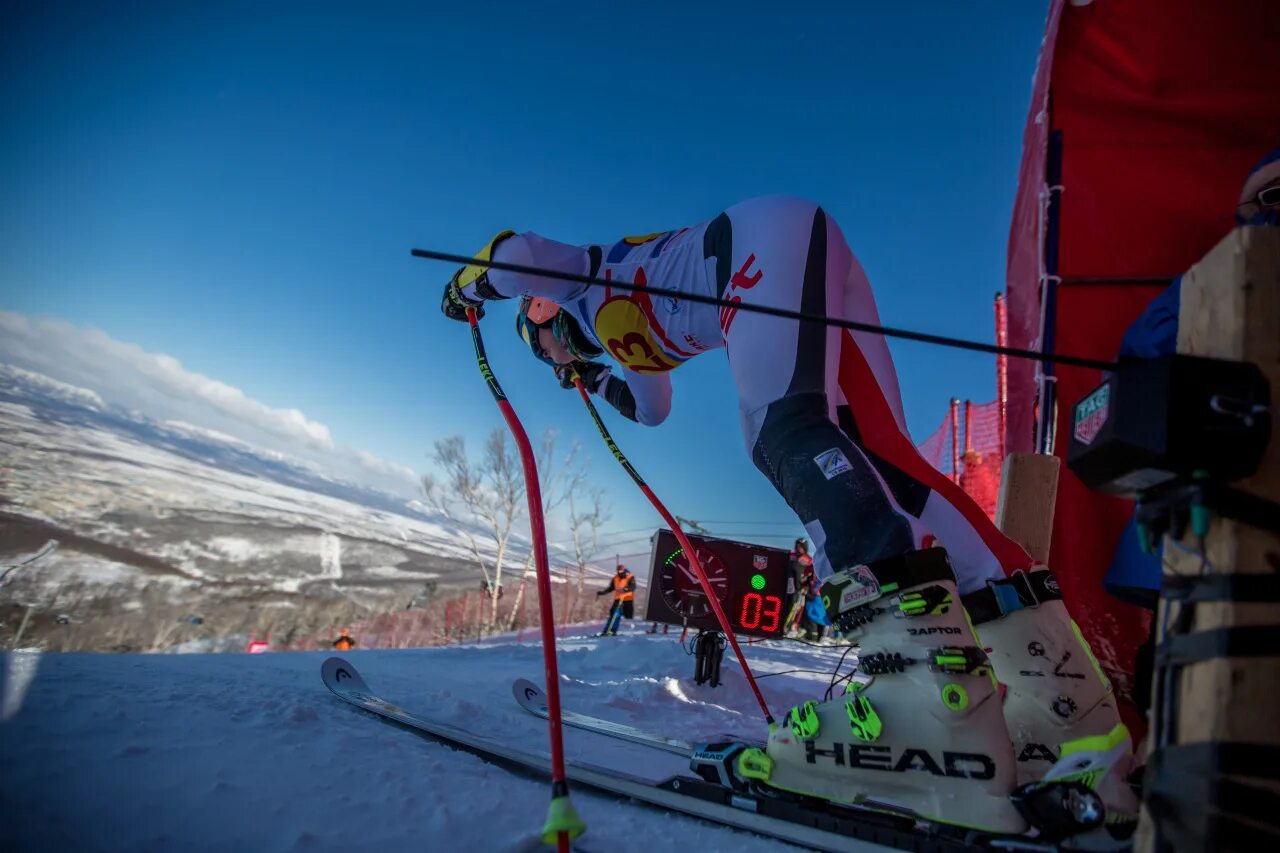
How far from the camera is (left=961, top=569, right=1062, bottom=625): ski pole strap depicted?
1.43 meters

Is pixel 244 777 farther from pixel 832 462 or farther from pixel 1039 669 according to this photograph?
pixel 1039 669

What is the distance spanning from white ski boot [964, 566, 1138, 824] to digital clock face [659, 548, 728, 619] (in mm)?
2658

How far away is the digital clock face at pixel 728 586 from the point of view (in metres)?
4.05

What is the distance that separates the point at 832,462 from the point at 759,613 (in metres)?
3.25

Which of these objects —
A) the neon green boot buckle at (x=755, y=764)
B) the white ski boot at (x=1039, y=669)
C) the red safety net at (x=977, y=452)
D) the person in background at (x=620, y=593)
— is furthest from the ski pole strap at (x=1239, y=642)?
the person in background at (x=620, y=593)

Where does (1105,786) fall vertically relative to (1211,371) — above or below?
below

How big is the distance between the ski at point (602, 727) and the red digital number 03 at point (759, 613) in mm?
2205

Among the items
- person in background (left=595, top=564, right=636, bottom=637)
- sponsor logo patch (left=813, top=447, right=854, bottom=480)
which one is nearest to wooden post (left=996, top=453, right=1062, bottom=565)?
sponsor logo patch (left=813, top=447, right=854, bottom=480)

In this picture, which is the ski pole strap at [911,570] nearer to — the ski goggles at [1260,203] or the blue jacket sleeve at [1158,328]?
the blue jacket sleeve at [1158,328]

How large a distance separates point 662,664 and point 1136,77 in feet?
15.8

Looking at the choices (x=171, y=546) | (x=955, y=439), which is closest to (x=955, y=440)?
(x=955, y=439)

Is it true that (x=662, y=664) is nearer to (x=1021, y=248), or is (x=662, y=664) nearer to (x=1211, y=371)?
(x=1021, y=248)

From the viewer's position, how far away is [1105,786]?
3.13 ft

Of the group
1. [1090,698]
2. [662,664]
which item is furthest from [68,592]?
[1090,698]
